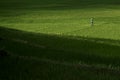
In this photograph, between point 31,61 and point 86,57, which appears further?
point 86,57

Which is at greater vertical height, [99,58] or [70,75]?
[70,75]

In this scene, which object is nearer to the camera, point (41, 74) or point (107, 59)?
point (41, 74)

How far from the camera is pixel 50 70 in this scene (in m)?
7.16

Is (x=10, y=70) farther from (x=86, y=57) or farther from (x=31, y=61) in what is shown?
(x=86, y=57)

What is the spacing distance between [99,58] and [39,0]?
7247cm

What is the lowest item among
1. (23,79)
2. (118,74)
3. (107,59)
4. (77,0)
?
(77,0)

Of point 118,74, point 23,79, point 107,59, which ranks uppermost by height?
point 23,79

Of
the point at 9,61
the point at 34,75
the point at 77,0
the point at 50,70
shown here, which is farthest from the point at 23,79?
the point at 77,0

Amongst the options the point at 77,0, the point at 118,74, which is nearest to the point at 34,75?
the point at 118,74

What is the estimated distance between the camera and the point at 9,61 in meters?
8.10

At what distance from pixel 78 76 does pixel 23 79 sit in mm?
1139

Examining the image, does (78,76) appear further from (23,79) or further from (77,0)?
(77,0)

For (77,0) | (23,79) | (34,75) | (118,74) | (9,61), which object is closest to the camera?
(23,79)

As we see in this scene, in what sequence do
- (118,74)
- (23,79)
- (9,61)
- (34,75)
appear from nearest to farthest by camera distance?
(23,79) < (34,75) < (118,74) < (9,61)
